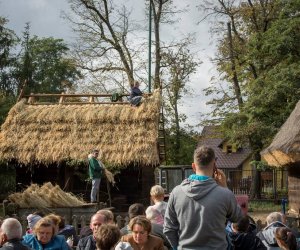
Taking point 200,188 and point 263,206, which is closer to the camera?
point 200,188

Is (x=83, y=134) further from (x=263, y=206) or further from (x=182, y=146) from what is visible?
(x=182, y=146)

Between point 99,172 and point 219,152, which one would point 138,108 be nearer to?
point 99,172

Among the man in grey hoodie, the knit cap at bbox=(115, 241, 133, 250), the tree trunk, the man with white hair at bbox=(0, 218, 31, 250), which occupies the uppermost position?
the tree trunk

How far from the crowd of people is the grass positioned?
19796 mm

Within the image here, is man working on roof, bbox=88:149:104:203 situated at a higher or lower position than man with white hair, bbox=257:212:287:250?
higher

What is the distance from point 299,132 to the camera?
51.8 feet

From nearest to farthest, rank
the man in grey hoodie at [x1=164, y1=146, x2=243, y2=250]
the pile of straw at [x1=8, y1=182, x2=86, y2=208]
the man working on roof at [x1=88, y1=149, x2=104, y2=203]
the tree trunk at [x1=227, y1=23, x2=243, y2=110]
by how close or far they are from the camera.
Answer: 1. the man in grey hoodie at [x1=164, y1=146, x2=243, y2=250]
2. the pile of straw at [x1=8, y1=182, x2=86, y2=208]
3. the man working on roof at [x1=88, y1=149, x2=104, y2=203]
4. the tree trunk at [x1=227, y1=23, x2=243, y2=110]

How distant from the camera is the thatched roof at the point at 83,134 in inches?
813

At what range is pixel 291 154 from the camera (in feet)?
50.6

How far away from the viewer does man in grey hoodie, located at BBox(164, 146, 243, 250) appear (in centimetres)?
554

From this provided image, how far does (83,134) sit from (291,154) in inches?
326

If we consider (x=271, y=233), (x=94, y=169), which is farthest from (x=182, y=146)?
(x=271, y=233)

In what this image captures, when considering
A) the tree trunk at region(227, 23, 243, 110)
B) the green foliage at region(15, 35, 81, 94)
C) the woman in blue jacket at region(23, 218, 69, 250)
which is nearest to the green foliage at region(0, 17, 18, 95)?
the green foliage at region(15, 35, 81, 94)

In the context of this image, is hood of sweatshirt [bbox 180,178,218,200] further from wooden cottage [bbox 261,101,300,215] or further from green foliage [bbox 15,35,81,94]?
green foliage [bbox 15,35,81,94]
